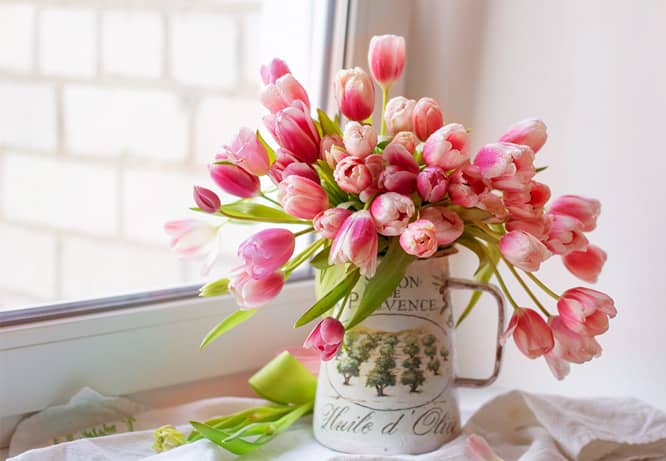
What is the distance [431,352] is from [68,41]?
495 millimetres

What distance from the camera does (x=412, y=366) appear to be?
2.72 ft

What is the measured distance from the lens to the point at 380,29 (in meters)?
1.13

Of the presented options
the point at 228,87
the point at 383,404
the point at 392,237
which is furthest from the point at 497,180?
the point at 228,87

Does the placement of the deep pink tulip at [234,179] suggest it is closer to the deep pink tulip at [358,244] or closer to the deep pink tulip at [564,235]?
the deep pink tulip at [358,244]

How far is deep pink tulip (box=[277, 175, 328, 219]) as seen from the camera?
29.4 inches

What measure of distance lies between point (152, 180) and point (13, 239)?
7.1 inches

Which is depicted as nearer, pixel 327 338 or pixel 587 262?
pixel 327 338

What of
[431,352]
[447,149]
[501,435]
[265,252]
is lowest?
[501,435]

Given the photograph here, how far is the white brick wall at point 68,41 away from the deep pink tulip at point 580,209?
0.51 metres

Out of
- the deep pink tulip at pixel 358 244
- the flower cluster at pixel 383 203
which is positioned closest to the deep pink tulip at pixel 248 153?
the flower cluster at pixel 383 203

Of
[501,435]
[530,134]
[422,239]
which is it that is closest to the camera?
[422,239]

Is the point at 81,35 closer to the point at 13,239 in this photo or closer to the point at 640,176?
the point at 13,239

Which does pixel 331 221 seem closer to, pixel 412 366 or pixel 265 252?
pixel 265 252

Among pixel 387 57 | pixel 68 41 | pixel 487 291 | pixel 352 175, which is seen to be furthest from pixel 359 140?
pixel 68 41
